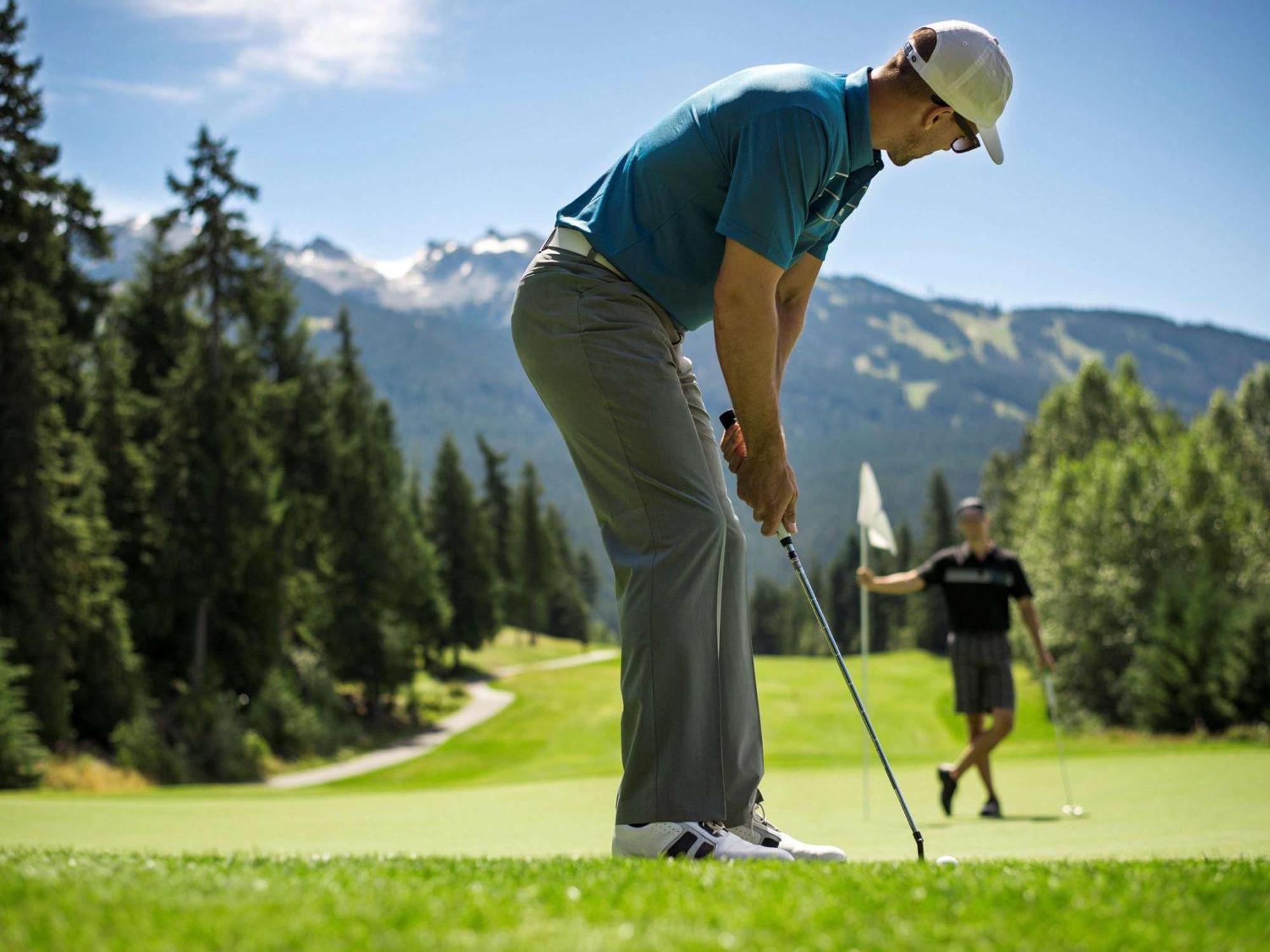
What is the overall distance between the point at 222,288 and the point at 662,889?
1172 inches

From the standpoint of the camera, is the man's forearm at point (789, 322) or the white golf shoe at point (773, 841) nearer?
the white golf shoe at point (773, 841)

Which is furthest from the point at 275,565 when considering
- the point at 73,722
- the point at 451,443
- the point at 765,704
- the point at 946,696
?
the point at 451,443

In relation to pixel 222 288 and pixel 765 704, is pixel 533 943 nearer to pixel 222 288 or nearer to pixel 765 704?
pixel 222 288

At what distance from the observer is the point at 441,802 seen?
9.62 m

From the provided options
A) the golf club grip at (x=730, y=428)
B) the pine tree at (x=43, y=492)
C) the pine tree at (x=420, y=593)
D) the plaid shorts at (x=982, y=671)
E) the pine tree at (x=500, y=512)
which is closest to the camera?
the golf club grip at (x=730, y=428)

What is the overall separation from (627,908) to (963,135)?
2.68 metres

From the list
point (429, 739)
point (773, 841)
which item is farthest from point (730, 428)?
point (429, 739)

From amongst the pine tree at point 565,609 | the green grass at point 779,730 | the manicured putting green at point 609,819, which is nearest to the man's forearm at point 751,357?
the manicured putting green at point 609,819

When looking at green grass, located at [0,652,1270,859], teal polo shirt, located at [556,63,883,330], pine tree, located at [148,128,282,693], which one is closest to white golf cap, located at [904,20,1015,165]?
teal polo shirt, located at [556,63,883,330]

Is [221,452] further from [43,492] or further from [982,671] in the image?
[982,671]

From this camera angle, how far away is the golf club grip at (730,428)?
12.0 ft

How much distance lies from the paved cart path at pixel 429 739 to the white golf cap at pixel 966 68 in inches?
714

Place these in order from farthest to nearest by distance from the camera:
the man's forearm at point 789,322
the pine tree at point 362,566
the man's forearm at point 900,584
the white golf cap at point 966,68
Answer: the pine tree at point 362,566, the man's forearm at point 900,584, the man's forearm at point 789,322, the white golf cap at point 966,68

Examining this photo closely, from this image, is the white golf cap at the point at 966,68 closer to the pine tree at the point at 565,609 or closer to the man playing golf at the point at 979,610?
the man playing golf at the point at 979,610
